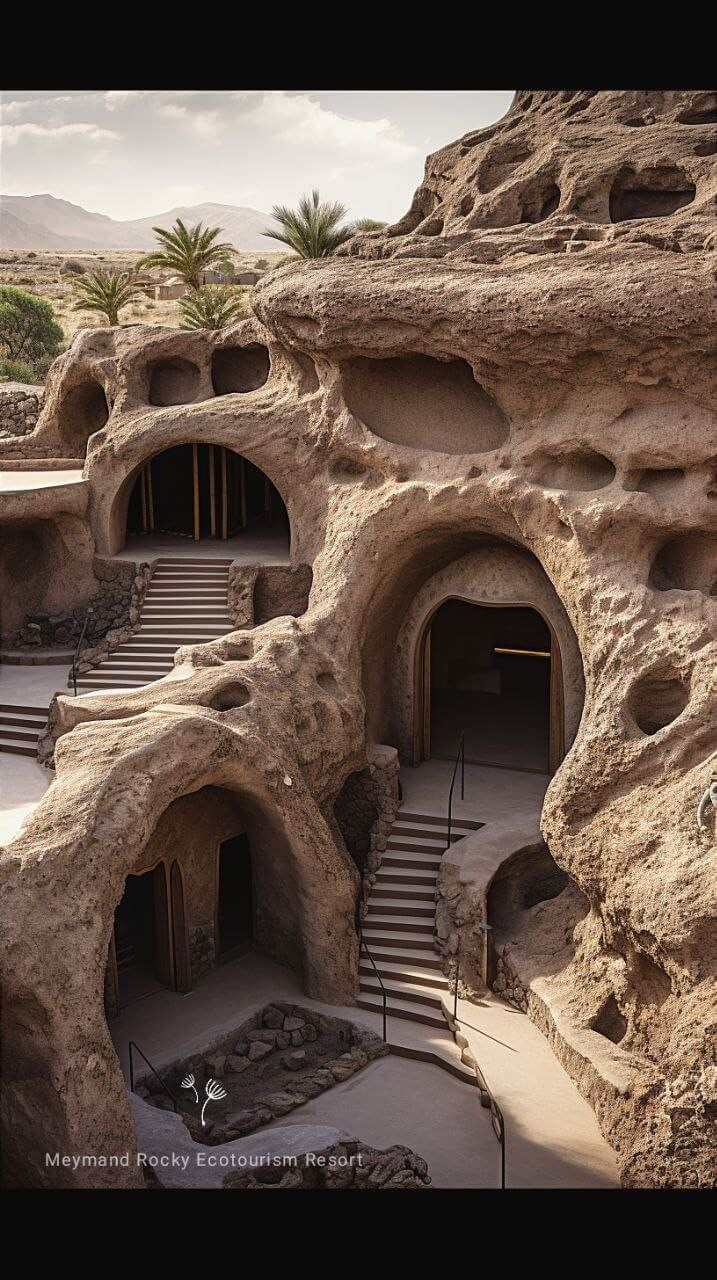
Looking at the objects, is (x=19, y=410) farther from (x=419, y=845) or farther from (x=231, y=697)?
(x=419, y=845)

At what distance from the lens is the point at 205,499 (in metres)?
29.1

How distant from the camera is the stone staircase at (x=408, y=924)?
17.4m

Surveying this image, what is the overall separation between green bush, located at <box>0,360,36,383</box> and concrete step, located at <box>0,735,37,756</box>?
24.9m

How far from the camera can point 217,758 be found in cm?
1569

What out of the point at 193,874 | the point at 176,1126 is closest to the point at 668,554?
the point at 193,874

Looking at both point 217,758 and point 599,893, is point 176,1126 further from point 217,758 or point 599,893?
point 599,893

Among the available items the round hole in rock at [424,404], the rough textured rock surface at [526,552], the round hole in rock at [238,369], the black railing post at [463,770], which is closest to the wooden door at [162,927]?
the rough textured rock surface at [526,552]

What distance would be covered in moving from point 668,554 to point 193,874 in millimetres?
8908

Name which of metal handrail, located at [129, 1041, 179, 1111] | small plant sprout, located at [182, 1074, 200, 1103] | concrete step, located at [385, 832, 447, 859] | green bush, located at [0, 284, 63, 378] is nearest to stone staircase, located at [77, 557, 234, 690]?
concrete step, located at [385, 832, 447, 859]

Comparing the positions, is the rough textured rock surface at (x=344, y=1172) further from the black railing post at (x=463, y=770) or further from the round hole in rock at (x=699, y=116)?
the round hole in rock at (x=699, y=116)

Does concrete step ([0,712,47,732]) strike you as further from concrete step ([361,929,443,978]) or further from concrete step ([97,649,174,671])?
concrete step ([361,929,443,978])

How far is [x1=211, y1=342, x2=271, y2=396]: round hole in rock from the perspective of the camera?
26.4m

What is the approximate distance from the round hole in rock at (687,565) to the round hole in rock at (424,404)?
3873mm

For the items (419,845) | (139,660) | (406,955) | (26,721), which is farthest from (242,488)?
(406,955)
